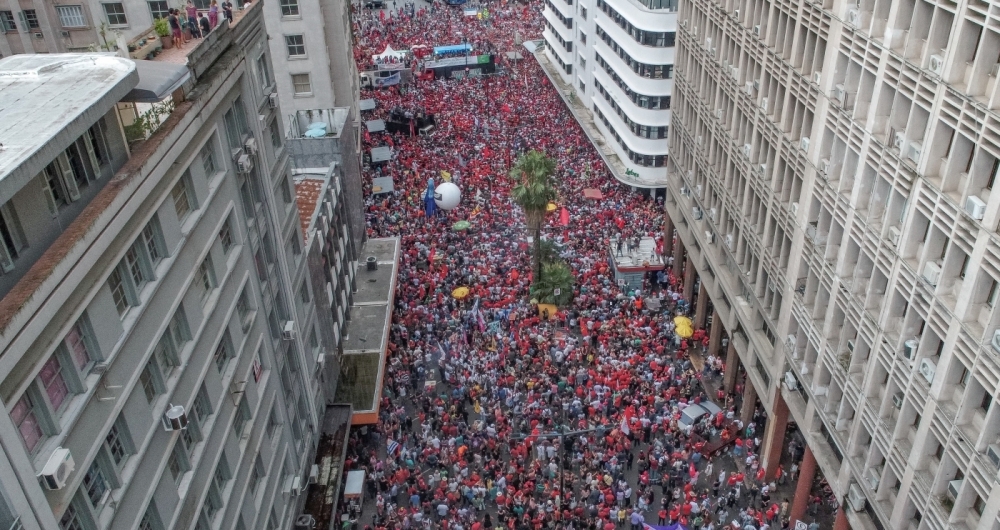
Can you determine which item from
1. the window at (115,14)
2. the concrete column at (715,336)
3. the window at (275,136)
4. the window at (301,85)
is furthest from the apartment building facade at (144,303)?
the window at (301,85)

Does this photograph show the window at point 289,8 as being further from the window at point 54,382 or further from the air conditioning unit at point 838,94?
the window at point 54,382

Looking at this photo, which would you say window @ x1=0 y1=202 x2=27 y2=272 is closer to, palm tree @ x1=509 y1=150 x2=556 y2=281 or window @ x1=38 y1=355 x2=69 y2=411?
window @ x1=38 y1=355 x2=69 y2=411

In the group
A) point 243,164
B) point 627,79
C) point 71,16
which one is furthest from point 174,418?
point 627,79

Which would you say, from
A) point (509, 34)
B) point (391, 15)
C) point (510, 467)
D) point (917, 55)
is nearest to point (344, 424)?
point (510, 467)

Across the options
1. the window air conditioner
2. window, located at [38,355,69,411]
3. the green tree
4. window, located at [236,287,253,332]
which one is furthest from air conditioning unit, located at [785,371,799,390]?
window, located at [38,355,69,411]

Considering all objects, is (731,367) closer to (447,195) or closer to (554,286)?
(554,286)

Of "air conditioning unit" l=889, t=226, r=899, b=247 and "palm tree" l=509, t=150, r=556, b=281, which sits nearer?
"air conditioning unit" l=889, t=226, r=899, b=247

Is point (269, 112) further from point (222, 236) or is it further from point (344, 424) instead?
point (344, 424)
